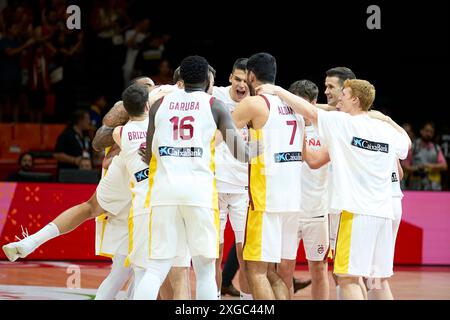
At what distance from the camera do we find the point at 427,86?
1841cm

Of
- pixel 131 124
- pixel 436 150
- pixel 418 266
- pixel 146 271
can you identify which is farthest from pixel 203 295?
pixel 436 150

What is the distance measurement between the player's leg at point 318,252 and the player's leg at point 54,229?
207cm

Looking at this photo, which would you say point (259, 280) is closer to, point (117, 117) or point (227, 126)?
point (227, 126)

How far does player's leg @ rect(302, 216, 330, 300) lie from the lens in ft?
28.6

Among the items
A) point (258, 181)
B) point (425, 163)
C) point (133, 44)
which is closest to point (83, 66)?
point (133, 44)

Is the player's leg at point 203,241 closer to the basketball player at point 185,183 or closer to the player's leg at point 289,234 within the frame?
the basketball player at point 185,183

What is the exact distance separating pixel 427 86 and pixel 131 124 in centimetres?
1181

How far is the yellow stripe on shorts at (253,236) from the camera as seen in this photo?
7527 mm

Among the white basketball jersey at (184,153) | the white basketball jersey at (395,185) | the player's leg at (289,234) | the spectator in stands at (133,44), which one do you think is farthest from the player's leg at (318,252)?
the spectator in stands at (133,44)

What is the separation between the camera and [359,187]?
7344 millimetres

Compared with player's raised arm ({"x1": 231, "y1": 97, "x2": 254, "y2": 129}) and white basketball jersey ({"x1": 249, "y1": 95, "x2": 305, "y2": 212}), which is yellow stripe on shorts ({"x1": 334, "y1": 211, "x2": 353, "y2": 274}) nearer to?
white basketball jersey ({"x1": 249, "y1": 95, "x2": 305, "y2": 212})

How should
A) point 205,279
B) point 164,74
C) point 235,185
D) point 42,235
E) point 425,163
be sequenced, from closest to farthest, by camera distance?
point 205,279
point 42,235
point 235,185
point 425,163
point 164,74

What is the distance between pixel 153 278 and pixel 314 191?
243 centimetres

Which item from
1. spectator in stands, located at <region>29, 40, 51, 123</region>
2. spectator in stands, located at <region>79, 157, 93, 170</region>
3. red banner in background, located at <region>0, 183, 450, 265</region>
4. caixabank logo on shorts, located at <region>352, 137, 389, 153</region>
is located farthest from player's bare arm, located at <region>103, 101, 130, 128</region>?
spectator in stands, located at <region>29, 40, 51, 123</region>
